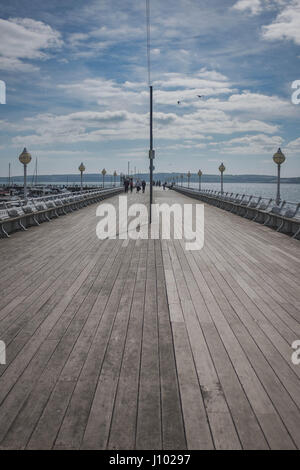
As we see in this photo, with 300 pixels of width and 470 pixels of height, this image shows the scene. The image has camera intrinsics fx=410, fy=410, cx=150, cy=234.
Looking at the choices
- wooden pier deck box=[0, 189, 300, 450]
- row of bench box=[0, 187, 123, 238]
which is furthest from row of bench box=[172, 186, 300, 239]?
row of bench box=[0, 187, 123, 238]

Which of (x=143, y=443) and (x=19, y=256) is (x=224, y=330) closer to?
(x=143, y=443)

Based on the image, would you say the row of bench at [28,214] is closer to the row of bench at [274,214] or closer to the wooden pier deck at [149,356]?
the wooden pier deck at [149,356]

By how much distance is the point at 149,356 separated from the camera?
403 cm

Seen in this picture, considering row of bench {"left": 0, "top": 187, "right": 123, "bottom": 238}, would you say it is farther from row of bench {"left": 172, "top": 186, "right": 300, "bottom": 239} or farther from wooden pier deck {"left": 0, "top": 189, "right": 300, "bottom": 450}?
row of bench {"left": 172, "top": 186, "right": 300, "bottom": 239}

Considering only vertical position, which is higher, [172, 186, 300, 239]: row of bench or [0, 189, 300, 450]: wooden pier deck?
[172, 186, 300, 239]: row of bench

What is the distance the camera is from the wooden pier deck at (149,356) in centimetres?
284

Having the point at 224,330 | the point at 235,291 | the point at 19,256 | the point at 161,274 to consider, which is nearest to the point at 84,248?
the point at 19,256

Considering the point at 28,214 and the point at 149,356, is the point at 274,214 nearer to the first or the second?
the point at 28,214

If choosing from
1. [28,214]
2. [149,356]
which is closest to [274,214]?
[28,214]

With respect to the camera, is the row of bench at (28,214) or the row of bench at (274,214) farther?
the row of bench at (274,214)

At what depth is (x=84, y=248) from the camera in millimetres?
10664

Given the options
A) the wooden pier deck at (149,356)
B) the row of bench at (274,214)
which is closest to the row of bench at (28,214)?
the wooden pier deck at (149,356)

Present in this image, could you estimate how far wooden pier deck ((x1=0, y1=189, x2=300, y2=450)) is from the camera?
2.84 m
